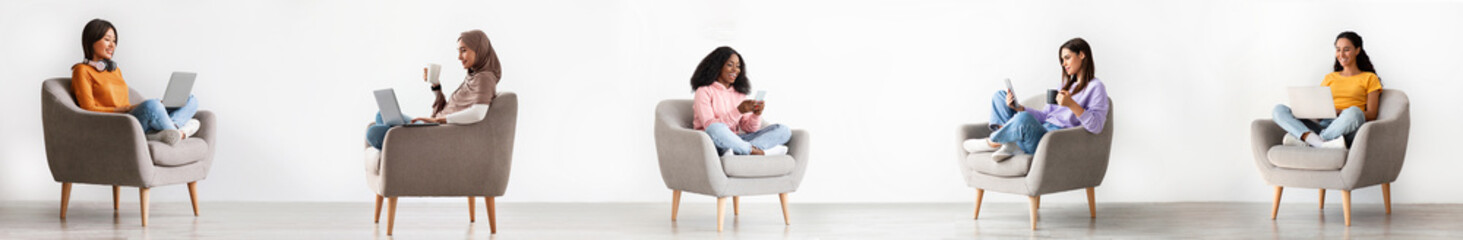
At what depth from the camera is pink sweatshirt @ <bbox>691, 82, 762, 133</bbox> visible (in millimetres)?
4879

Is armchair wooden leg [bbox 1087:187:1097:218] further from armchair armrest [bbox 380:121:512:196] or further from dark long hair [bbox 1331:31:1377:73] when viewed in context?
armchair armrest [bbox 380:121:512:196]

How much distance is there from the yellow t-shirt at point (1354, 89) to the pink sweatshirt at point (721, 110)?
277 cm

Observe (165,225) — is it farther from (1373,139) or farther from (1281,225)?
(1373,139)

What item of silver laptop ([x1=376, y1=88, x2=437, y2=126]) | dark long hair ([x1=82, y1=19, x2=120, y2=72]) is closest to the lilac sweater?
silver laptop ([x1=376, y1=88, x2=437, y2=126])

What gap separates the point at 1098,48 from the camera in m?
6.04

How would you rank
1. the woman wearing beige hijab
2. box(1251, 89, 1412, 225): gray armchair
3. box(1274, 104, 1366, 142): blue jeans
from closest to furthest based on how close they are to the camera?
the woman wearing beige hijab < box(1251, 89, 1412, 225): gray armchair < box(1274, 104, 1366, 142): blue jeans

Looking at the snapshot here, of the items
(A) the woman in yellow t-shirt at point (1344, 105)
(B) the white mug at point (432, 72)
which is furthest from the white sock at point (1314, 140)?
(B) the white mug at point (432, 72)

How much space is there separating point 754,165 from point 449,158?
1.23 meters

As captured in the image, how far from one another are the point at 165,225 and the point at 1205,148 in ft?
17.1

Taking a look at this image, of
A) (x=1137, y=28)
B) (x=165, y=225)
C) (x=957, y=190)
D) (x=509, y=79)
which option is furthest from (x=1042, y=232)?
(x=165, y=225)

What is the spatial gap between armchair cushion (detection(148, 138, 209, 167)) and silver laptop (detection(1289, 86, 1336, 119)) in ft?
16.5

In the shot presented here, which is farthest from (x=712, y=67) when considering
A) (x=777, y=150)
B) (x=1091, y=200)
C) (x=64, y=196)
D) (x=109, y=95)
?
(x=64, y=196)

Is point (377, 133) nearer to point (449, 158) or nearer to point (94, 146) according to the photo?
point (449, 158)

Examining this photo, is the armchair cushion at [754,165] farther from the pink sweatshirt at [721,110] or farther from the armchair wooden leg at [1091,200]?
the armchair wooden leg at [1091,200]
